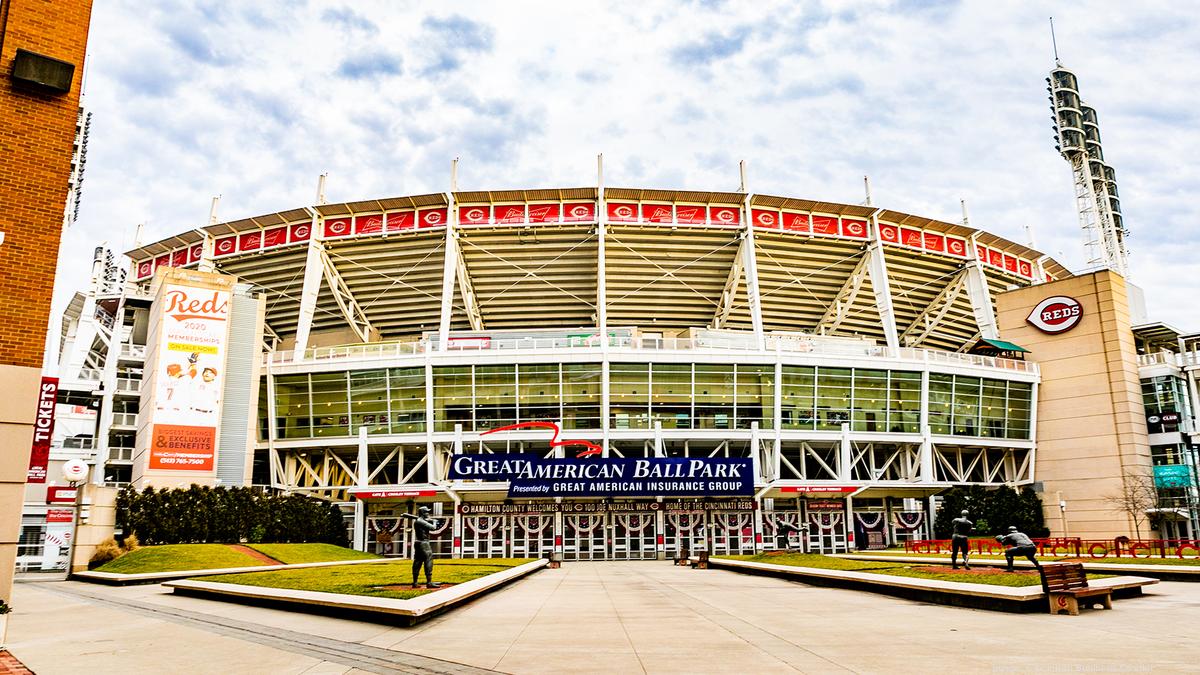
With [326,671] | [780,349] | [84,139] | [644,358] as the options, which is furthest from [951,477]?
[84,139]

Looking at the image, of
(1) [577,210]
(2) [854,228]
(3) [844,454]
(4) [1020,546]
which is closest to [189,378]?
(1) [577,210]

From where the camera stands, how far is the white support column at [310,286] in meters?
49.4

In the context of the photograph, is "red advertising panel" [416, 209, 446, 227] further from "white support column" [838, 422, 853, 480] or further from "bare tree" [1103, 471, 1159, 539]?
"bare tree" [1103, 471, 1159, 539]

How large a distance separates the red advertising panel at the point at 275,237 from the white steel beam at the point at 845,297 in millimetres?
38706

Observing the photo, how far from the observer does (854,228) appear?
173 ft

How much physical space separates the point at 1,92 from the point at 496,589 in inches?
590

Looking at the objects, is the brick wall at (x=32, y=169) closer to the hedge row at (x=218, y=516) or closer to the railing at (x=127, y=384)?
the hedge row at (x=218, y=516)

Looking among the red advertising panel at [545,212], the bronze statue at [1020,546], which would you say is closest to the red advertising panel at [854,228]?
the red advertising panel at [545,212]

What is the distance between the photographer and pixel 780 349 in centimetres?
4722

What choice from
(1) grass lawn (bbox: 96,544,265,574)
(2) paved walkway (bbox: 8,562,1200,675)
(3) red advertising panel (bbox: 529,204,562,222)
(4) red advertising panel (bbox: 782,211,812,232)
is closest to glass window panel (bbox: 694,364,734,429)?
(4) red advertising panel (bbox: 782,211,812,232)

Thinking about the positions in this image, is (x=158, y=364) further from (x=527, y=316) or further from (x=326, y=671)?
(x=326, y=671)

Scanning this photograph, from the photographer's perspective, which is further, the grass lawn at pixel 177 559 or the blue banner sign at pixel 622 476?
the blue banner sign at pixel 622 476

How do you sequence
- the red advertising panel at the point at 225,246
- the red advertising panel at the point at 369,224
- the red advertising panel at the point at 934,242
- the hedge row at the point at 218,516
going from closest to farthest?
the hedge row at the point at 218,516 → the red advertising panel at the point at 369,224 → the red advertising panel at the point at 225,246 → the red advertising panel at the point at 934,242

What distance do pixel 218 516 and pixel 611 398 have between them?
71.4 ft
